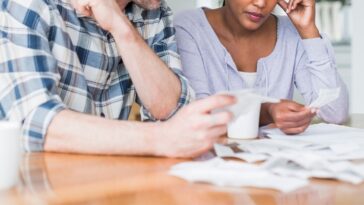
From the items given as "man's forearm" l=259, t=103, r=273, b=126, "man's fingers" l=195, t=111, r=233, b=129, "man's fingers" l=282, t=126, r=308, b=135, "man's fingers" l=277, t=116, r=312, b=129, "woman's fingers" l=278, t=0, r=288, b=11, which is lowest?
"man's forearm" l=259, t=103, r=273, b=126

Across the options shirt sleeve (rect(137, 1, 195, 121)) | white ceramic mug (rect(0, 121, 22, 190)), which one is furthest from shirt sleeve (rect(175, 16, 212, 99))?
white ceramic mug (rect(0, 121, 22, 190))

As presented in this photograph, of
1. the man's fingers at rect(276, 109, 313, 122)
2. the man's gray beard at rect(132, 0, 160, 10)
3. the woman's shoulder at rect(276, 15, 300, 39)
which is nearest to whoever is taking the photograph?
the man's fingers at rect(276, 109, 313, 122)

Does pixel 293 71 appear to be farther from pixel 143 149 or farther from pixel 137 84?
pixel 143 149

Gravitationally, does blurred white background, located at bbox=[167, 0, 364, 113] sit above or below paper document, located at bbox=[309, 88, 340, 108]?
below

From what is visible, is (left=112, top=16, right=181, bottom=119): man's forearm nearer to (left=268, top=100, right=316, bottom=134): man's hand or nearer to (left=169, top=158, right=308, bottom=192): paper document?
(left=268, top=100, right=316, bottom=134): man's hand

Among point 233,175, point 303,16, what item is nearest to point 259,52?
point 303,16

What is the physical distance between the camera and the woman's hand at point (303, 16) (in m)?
1.72

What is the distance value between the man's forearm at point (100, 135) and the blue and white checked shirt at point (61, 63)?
30mm

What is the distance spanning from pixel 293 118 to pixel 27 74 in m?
0.63

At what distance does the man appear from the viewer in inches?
35.6

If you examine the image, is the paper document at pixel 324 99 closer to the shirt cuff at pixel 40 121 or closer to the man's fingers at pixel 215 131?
the man's fingers at pixel 215 131

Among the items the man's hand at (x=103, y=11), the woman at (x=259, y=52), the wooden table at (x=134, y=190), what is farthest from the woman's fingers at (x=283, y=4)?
the wooden table at (x=134, y=190)

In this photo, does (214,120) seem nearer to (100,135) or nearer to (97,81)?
(100,135)

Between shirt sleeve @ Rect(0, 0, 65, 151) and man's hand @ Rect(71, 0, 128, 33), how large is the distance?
0.13 m
